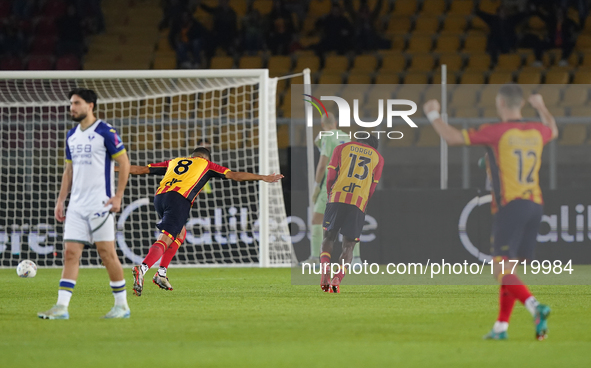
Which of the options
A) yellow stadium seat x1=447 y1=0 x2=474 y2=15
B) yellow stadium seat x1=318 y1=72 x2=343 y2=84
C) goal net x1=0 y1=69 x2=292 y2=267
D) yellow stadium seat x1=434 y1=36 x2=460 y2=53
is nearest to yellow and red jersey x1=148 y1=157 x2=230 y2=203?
goal net x1=0 y1=69 x2=292 y2=267

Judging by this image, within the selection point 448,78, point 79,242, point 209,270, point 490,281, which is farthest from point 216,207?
point 79,242

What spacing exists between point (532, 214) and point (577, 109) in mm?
10085

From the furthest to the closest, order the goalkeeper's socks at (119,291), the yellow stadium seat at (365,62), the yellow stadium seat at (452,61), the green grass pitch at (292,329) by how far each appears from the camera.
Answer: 1. the yellow stadium seat at (365,62)
2. the yellow stadium seat at (452,61)
3. the goalkeeper's socks at (119,291)
4. the green grass pitch at (292,329)

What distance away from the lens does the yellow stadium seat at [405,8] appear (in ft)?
63.8

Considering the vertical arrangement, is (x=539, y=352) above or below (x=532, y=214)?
below

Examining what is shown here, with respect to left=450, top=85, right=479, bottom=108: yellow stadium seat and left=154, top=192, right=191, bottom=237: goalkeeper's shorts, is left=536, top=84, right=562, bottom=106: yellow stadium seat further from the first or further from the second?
left=154, top=192, right=191, bottom=237: goalkeeper's shorts

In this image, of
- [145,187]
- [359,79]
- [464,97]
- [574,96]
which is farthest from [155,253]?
[574,96]

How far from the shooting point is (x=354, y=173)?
9148 millimetres

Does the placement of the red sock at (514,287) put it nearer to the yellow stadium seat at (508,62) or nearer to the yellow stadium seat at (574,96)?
the yellow stadium seat at (574,96)

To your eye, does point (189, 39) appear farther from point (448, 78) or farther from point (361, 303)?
point (361, 303)

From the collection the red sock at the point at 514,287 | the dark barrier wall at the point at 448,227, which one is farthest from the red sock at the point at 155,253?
the dark barrier wall at the point at 448,227

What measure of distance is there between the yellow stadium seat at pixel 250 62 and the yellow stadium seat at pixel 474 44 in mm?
4230

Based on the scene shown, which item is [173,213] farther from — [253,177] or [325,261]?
[325,261]

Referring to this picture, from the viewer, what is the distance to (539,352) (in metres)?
5.08
